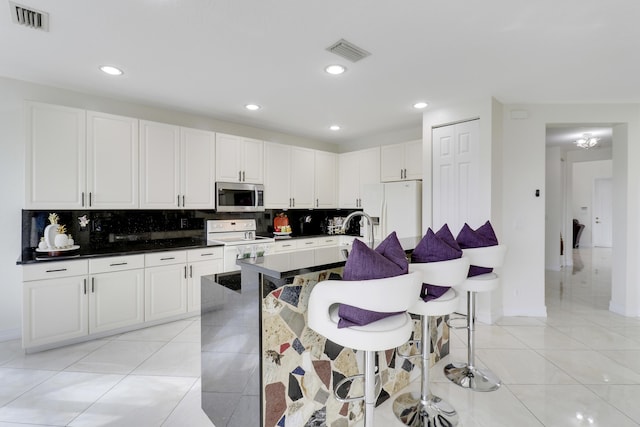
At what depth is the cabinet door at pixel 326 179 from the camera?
542cm

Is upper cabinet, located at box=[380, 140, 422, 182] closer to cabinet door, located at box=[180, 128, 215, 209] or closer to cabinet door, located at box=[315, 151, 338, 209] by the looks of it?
cabinet door, located at box=[315, 151, 338, 209]

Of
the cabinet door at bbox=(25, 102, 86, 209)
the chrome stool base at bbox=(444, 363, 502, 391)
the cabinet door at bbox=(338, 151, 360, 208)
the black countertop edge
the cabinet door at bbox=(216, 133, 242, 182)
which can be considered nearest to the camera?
the chrome stool base at bbox=(444, 363, 502, 391)

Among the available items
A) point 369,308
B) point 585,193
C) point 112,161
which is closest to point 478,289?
point 369,308

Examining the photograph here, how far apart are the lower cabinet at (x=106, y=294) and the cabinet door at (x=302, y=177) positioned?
70.0 inches

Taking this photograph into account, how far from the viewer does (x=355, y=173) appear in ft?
17.8

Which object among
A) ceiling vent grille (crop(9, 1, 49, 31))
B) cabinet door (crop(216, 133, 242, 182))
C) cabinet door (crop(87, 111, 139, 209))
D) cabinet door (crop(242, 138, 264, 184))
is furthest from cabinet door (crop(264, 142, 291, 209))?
ceiling vent grille (crop(9, 1, 49, 31))

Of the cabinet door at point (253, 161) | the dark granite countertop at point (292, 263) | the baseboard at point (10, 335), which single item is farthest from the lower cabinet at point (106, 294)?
the dark granite countertop at point (292, 263)

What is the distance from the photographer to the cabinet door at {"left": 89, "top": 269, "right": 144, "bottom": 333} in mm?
3066

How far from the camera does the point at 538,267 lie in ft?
12.3

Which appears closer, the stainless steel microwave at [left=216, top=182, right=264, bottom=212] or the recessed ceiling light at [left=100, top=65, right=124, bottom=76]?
the recessed ceiling light at [left=100, top=65, right=124, bottom=76]

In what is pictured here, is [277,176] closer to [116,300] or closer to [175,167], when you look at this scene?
[175,167]

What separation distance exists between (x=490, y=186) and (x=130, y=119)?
4.14 meters

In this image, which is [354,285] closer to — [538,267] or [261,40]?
[261,40]

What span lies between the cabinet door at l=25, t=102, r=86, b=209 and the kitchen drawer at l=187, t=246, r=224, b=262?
1.23m
